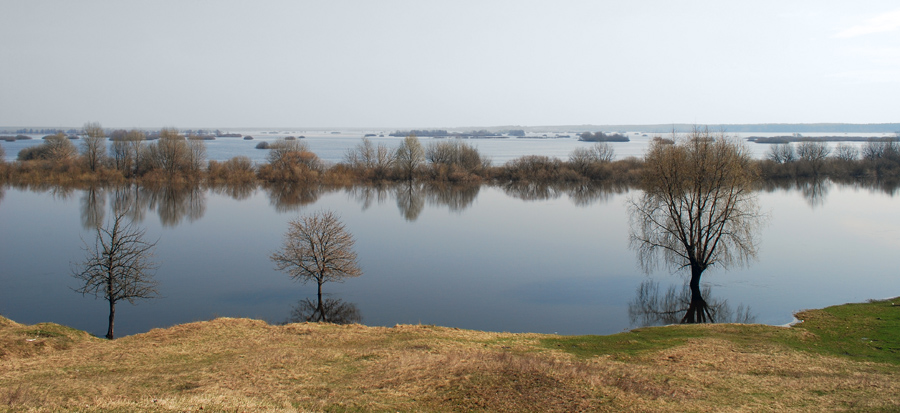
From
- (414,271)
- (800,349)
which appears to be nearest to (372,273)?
(414,271)

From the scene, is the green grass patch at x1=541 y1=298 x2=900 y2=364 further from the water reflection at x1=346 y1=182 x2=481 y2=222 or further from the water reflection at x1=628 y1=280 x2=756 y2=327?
the water reflection at x1=346 y1=182 x2=481 y2=222

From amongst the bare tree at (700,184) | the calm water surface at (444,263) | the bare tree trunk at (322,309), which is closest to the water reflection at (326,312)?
the bare tree trunk at (322,309)

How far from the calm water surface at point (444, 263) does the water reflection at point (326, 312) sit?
0.46 meters

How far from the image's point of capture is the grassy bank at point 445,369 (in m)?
9.16

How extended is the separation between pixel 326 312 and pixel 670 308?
13.2 meters

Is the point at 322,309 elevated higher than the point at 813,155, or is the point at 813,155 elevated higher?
the point at 813,155

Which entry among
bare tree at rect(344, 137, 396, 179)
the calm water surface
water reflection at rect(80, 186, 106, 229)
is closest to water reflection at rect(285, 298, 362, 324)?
the calm water surface

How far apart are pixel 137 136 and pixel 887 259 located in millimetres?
71564

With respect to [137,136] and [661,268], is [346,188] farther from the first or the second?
[661,268]

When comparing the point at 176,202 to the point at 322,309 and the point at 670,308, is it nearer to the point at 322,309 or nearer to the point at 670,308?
the point at 322,309

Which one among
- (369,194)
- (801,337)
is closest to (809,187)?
(369,194)

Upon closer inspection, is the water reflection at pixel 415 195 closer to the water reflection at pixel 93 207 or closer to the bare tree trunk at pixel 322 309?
the water reflection at pixel 93 207

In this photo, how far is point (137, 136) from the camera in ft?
216

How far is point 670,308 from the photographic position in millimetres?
21469
